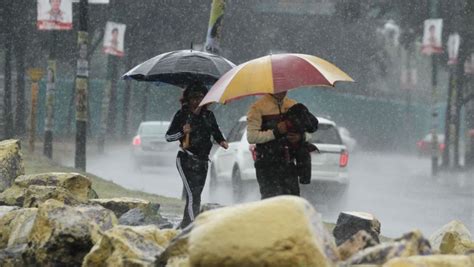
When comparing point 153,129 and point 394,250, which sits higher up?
point 394,250

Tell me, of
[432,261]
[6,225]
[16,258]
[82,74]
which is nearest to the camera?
[432,261]

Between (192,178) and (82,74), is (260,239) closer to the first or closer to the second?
(192,178)

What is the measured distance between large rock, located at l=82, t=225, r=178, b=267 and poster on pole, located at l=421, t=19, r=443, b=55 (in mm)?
25127

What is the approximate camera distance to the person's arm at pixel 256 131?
960 centimetres

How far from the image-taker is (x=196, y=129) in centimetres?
1125

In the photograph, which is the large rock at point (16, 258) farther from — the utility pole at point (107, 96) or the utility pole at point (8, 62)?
the utility pole at point (107, 96)

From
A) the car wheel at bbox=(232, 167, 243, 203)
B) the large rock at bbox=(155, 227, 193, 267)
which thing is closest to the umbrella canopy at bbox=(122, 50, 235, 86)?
the large rock at bbox=(155, 227, 193, 267)

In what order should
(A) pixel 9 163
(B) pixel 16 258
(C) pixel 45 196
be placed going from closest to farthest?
1. (B) pixel 16 258
2. (C) pixel 45 196
3. (A) pixel 9 163

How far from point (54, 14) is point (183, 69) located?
44.6 ft

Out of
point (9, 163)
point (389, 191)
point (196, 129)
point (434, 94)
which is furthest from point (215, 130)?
point (434, 94)

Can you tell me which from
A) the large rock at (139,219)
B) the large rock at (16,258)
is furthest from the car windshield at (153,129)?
the large rock at (16,258)

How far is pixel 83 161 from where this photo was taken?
77.2 ft

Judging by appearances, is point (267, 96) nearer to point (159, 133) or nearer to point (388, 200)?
point (388, 200)

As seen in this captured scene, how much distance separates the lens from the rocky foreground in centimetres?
661
